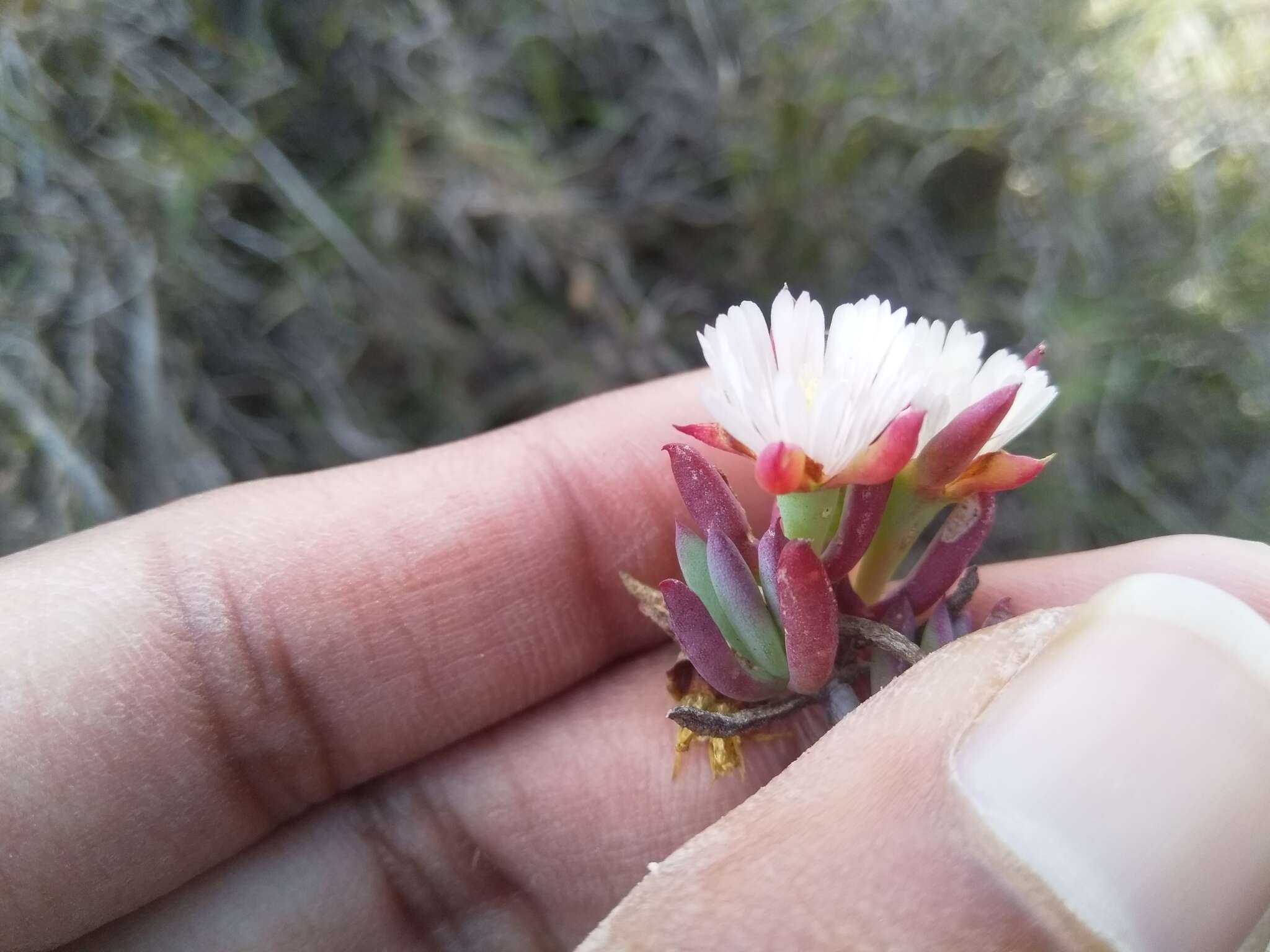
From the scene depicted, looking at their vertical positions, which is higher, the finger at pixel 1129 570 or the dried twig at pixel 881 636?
the dried twig at pixel 881 636

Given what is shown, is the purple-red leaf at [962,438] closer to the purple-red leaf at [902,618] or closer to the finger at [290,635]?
the purple-red leaf at [902,618]

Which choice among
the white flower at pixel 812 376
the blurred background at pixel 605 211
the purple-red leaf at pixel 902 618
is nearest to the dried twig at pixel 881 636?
the purple-red leaf at pixel 902 618

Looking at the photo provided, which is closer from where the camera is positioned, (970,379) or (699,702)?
(970,379)

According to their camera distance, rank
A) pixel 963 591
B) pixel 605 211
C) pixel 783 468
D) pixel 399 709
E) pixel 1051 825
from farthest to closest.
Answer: pixel 605 211 → pixel 399 709 → pixel 963 591 → pixel 783 468 → pixel 1051 825

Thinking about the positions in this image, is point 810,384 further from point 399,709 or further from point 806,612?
point 399,709

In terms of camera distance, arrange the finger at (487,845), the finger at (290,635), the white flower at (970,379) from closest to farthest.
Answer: the white flower at (970,379) → the finger at (290,635) → the finger at (487,845)

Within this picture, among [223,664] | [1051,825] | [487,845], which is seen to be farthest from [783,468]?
[487,845]

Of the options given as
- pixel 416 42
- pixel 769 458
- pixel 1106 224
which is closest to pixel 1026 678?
pixel 769 458
